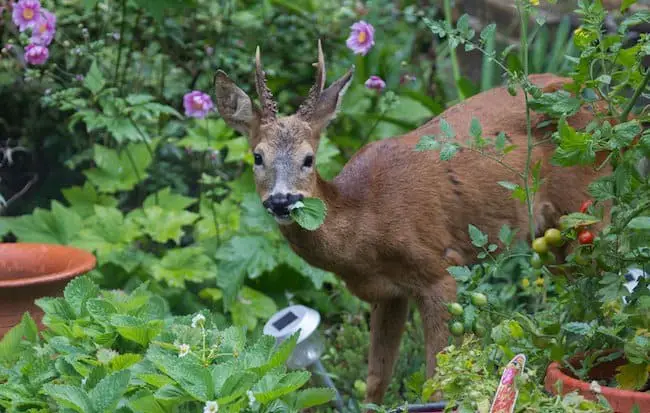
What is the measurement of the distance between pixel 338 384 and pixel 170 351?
7.52 ft

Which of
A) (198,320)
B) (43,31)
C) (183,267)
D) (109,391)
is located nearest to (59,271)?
(183,267)

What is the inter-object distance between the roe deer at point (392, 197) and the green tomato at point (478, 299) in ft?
3.12

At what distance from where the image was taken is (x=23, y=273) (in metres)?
4.70

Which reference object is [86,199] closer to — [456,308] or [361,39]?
[361,39]

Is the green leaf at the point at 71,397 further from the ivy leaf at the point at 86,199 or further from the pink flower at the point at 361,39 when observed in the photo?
the ivy leaf at the point at 86,199

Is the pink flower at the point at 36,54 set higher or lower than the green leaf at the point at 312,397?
higher

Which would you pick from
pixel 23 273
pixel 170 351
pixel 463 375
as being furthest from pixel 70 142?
pixel 463 375

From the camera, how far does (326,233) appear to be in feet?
14.6

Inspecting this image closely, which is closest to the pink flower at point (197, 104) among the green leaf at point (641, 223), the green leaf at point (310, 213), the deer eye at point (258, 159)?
the deer eye at point (258, 159)

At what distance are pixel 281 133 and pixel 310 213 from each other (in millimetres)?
318

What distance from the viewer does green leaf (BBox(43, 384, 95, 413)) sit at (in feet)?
10.00

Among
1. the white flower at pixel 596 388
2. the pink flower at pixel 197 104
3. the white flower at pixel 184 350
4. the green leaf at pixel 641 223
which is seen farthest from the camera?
the pink flower at pixel 197 104

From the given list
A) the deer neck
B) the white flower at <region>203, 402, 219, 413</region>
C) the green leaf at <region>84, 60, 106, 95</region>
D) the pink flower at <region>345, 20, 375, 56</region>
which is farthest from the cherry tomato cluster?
the green leaf at <region>84, 60, 106, 95</region>

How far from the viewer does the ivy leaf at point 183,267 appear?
5.73 m
